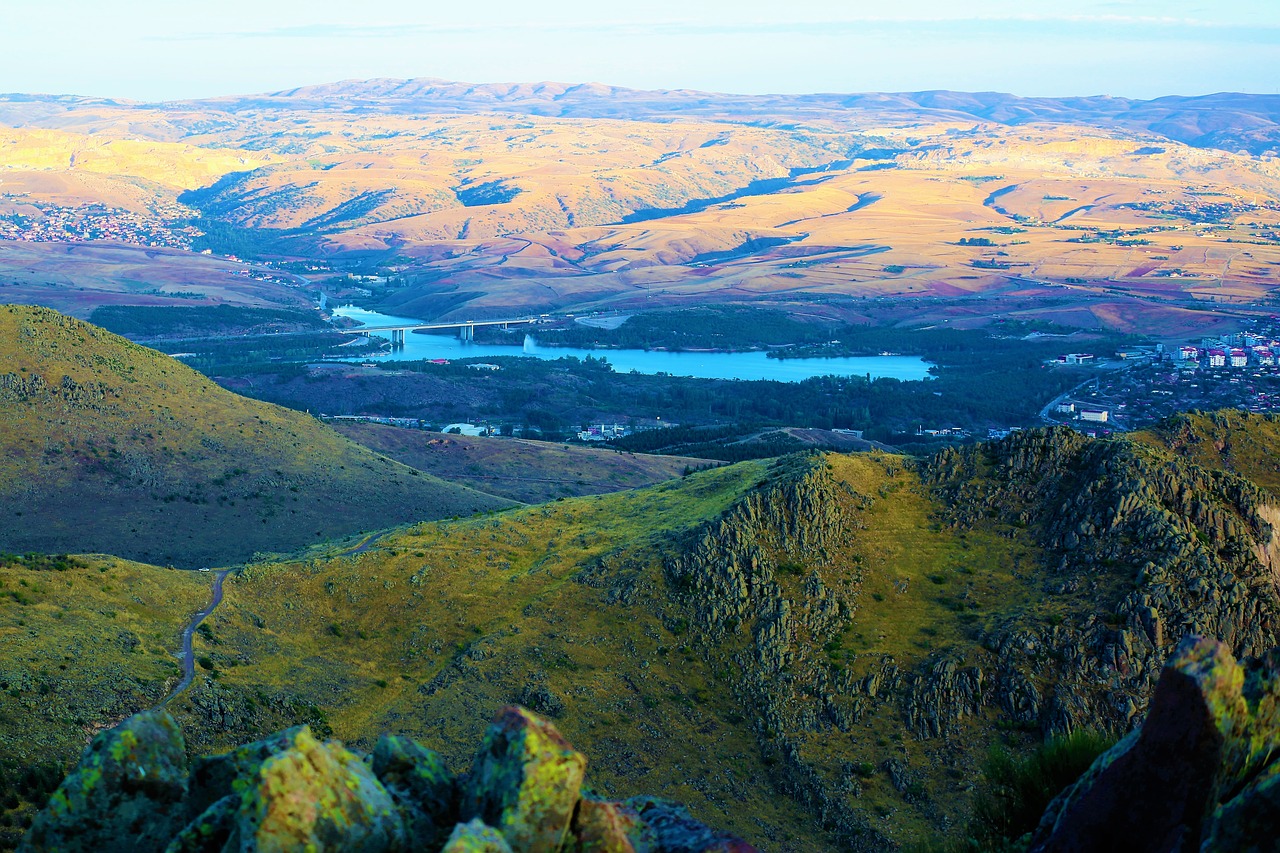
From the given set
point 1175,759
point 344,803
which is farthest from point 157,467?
point 1175,759

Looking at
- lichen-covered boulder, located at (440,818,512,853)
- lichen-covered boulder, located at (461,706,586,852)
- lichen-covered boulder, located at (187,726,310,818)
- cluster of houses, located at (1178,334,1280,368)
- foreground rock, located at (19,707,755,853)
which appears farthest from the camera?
cluster of houses, located at (1178,334,1280,368)

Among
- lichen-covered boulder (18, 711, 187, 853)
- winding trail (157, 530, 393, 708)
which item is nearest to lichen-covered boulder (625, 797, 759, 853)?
lichen-covered boulder (18, 711, 187, 853)

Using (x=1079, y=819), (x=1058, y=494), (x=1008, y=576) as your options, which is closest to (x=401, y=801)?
(x=1079, y=819)

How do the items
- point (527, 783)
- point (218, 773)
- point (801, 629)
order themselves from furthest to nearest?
point (801, 629)
point (218, 773)
point (527, 783)

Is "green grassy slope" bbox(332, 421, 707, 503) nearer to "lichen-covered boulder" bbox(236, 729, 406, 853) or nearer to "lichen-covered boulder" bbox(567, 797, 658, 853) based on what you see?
"lichen-covered boulder" bbox(567, 797, 658, 853)

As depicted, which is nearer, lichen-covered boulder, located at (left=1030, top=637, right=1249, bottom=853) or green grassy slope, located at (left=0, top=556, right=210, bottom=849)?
lichen-covered boulder, located at (left=1030, top=637, right=1249, bottom=853)

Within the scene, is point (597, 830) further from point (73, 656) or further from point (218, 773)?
point (73, 656)

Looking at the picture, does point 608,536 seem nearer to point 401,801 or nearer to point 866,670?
point 866,670
